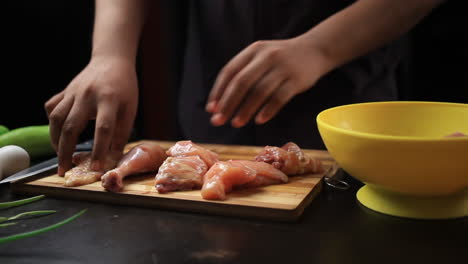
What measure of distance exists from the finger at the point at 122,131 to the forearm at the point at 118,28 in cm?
21

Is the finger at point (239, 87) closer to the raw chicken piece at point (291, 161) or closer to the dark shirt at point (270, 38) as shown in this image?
the raw chicken piece at point (291, 161)

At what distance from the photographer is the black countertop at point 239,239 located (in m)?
0.90

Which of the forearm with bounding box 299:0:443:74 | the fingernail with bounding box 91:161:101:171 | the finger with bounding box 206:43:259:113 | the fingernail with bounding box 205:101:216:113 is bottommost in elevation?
the fingernail with bounding box 91:161:101:171

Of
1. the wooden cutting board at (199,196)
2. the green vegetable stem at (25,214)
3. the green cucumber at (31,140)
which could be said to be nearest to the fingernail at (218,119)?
the wooden cutting board at (199,196)

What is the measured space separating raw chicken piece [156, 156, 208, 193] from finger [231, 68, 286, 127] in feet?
0.75

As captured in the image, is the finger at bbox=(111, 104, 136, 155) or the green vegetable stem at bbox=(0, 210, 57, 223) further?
the finger at bbox=(111, 104, 136, 155)

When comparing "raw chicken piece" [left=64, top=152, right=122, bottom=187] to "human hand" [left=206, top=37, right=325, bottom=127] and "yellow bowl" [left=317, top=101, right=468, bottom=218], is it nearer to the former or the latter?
"human hand" [left=206, top=37, right=325, bottom=127]

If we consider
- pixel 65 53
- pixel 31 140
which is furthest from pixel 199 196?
pixel 65 53

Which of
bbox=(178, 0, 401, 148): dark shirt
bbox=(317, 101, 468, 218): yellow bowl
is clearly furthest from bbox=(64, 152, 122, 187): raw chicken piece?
bbox=(178, 0, 401, 148): dark shirt

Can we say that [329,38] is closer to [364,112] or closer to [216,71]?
[364,112]

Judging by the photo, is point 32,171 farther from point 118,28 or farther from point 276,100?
point 276,100

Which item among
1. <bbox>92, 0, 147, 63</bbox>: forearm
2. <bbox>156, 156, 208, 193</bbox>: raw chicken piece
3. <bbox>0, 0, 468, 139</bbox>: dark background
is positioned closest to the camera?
<bbox>156, 156, 208, 193</bbox>: raw chicken piece

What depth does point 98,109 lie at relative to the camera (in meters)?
1.41

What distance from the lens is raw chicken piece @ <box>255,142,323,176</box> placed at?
4.29ft
